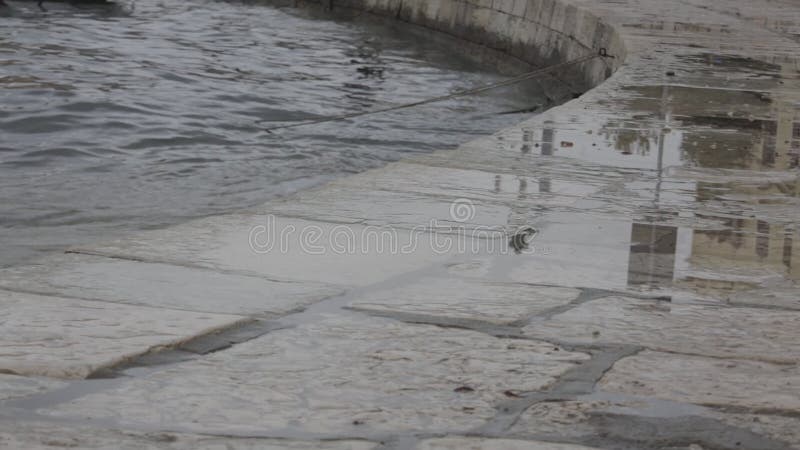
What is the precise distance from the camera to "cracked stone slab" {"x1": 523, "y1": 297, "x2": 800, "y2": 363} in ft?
13.1

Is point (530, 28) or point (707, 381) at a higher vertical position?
point (530, 28)

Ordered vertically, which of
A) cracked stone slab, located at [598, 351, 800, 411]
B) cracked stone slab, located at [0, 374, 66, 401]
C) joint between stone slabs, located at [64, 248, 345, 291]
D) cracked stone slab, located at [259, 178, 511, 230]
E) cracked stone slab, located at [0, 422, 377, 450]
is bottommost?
cracked stone slab, located at [0, 422, 377, 450]

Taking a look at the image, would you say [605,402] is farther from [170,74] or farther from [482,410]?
[170,74]

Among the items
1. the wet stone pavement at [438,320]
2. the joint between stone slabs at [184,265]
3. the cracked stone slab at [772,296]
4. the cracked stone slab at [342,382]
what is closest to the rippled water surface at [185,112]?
the joint between stone slabs at [184,265]

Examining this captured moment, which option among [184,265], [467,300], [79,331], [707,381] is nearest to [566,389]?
[707,381]

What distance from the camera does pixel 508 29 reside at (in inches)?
806

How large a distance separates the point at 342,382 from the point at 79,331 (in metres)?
0.79

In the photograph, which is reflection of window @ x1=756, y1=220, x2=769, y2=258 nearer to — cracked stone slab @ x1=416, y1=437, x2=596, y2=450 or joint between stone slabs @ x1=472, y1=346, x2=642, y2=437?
joint between stone slabs @ x1=472, y1=346, x2=642, y2=437

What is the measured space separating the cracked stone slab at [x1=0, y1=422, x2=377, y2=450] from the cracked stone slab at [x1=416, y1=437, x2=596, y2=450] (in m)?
0.14

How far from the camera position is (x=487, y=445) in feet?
10.1

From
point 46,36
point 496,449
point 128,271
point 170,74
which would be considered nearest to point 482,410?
point 496,449

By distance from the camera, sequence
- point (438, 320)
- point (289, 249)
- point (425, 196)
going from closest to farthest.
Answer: point (438, 320)
point (289, 249)
point (425, 196)

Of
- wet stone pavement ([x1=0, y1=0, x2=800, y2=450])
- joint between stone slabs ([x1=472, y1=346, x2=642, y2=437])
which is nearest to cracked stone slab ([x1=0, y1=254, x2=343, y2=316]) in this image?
wet stone pavement ([x1=0, y1=0, x2=800, y2=450])

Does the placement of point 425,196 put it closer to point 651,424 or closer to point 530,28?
point 651,424
